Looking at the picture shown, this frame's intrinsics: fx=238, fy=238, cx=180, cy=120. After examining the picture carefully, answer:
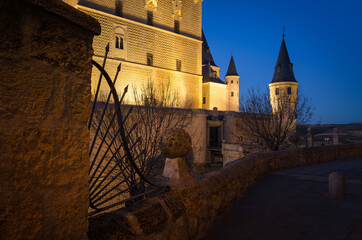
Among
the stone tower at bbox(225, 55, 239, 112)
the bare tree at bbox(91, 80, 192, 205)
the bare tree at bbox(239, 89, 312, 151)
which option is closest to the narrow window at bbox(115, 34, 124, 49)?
the bare tree at bbox(91, 80, 192, 205)

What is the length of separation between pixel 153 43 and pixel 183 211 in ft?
83.8

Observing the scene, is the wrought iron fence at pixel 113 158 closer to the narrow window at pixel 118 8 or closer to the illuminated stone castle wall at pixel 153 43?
the illuminated stone castle wall at pixel 153 43

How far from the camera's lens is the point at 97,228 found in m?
1.57

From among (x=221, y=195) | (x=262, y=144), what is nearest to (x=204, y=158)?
(x=262, y=144)

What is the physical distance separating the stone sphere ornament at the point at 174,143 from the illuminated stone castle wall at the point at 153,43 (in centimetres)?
1999

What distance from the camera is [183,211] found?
2615mm

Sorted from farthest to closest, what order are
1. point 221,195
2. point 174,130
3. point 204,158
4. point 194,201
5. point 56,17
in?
point 204,158 → point 221,195 → point 194,201 → point 174,130 → point 56,17

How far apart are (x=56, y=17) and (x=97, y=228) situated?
1.29 m

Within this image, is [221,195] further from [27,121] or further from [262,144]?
[262,144]

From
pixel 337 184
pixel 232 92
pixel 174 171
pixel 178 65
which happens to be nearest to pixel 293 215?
pixel 337 184

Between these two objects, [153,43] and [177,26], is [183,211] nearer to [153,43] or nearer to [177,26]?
[153,43]

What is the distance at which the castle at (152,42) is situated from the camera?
2294 centimetres

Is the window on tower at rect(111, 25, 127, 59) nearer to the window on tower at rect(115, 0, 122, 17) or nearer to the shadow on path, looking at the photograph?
the window on tower at rect(115, 0, 122, 17)

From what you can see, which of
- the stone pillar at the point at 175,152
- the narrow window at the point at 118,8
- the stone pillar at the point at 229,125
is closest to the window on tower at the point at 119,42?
the narrow window at the point at 118,8
